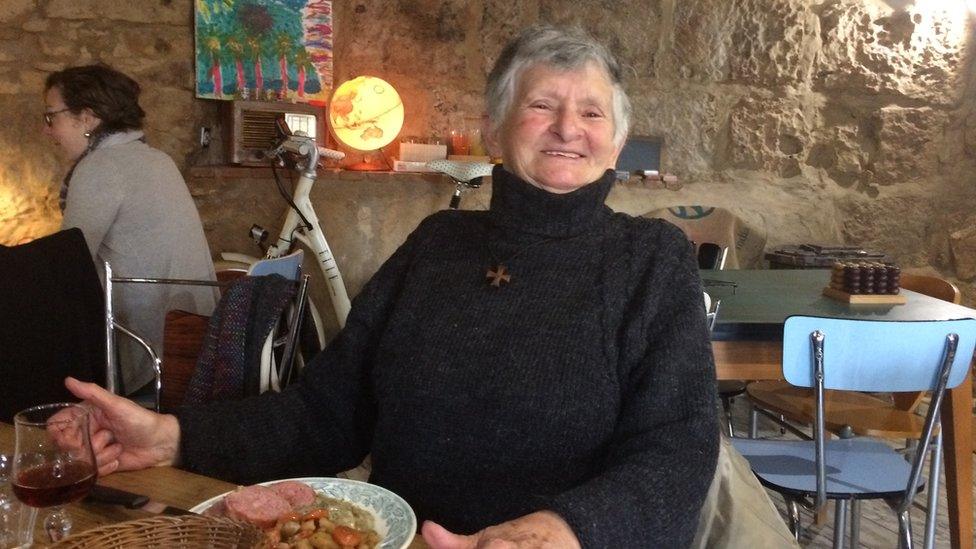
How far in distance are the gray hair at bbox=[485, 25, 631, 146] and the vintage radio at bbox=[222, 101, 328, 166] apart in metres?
2.20

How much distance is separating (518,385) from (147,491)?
0.47 metres

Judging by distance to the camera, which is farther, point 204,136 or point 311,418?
point 204,136

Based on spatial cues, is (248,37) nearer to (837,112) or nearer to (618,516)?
(837,112)

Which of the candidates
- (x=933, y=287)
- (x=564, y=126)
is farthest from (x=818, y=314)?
(x=564, y=126)

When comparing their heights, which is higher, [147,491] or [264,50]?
[264,50]

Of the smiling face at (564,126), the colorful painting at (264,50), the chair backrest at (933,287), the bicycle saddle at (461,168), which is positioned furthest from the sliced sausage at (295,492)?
the colorful painting at (264,50)

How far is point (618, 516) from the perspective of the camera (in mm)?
884

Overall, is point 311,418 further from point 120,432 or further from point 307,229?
point 307,229

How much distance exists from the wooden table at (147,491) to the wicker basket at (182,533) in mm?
145

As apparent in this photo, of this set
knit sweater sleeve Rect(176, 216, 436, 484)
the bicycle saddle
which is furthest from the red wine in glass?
the bicycle saddle

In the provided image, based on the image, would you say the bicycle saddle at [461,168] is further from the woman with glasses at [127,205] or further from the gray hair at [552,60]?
the gray hair at [552,60]

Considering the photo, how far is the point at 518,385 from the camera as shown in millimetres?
1092

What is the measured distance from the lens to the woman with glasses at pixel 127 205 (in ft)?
7.57

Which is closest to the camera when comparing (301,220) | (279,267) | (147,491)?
(147,491)
